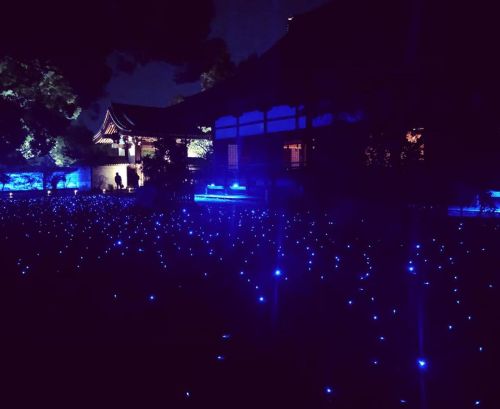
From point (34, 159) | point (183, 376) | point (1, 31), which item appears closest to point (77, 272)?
point (183, 376)

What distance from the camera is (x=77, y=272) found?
460 centimetres

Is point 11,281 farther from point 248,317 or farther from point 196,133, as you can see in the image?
point 196,133

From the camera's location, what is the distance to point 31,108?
19844 mm

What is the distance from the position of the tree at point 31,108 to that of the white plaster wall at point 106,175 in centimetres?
283

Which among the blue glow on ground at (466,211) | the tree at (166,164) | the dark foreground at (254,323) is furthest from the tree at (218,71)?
the dark foreground at (254,323)

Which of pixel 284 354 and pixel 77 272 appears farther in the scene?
pixel 77 272

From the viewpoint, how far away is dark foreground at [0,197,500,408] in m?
2.29

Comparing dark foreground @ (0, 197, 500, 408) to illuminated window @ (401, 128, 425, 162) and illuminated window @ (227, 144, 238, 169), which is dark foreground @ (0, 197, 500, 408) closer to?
illuminated window @ (401, 128, 425, 162)

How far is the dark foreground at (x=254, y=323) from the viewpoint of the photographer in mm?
2287

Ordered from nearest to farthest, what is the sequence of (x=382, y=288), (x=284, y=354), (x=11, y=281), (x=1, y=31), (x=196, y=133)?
1. (x=284, y=354)
2. (x=382, y=288)
3. (x=11, y=281)
4. (x=1, y=31)
5. (x=196, y=133)

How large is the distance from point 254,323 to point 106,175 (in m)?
22.4

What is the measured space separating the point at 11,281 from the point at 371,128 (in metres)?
6.18

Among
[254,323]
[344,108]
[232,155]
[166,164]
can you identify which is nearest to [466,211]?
[344,108]

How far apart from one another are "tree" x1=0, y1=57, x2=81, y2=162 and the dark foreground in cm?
1495
